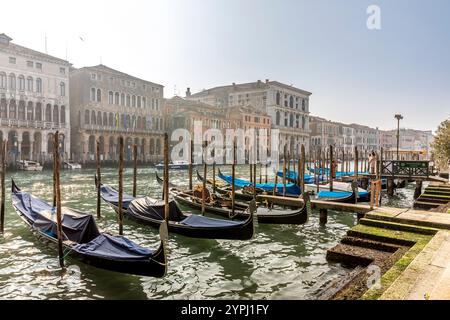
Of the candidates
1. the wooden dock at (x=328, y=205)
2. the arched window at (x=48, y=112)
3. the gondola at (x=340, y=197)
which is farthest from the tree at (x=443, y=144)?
the arched window at (x=48, y=112)

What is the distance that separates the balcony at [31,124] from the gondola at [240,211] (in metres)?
20.6

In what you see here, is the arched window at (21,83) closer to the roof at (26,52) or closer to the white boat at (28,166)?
the roof at (26,52)

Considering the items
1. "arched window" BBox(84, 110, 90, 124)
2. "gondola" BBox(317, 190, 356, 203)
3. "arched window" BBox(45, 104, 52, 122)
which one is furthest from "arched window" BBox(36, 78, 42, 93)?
"gondola" BBox(317, 190, 356, 203)

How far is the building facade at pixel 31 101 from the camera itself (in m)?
27.1

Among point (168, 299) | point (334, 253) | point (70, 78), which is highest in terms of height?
point (70, 78)

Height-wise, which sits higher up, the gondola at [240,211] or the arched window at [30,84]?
the arched window at [30,84]

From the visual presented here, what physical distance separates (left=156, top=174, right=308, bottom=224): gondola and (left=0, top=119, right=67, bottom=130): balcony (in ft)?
67.6

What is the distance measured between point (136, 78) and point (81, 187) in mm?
20958

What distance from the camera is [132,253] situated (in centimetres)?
514

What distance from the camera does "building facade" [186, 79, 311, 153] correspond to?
1916 inches

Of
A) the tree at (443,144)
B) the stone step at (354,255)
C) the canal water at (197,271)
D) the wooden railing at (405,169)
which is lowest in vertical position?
the canal water at (197,271)

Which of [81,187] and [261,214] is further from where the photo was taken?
[81,187]

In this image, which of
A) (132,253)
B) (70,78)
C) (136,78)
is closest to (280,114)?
(136,78)
